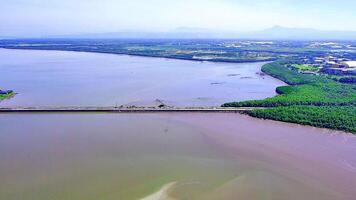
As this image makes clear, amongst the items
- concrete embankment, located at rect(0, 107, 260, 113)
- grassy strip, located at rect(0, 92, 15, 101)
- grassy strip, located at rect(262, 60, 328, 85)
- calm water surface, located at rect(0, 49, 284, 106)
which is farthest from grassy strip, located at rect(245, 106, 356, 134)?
grassy strip, located at rect(0, 92, 15, 101)

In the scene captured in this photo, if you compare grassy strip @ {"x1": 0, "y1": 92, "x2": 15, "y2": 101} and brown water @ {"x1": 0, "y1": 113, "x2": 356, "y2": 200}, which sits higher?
grassy strip @ {"x1": 0, "y1": 92, "x2": 15, "y2": 101}

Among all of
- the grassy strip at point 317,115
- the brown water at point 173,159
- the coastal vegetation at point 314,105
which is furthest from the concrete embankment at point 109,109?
the grassy strip at point 317,115

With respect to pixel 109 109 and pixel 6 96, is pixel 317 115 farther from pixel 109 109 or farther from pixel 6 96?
pixel 6 96

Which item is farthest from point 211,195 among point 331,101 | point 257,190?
point 331,101

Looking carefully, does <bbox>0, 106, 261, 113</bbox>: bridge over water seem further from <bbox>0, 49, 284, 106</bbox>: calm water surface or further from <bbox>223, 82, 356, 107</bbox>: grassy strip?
<bbox>0, 49, 284, 106</bbox>: calm water surface

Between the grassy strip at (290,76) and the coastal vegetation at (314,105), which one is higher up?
the coastal vegetation at (314,105)

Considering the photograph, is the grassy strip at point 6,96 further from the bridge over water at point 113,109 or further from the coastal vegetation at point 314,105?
the coastal vegetation at point 314,105

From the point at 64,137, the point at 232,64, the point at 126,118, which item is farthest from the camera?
the point at 232,64

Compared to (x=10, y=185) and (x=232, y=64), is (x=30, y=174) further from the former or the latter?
(x=232, y=64)
